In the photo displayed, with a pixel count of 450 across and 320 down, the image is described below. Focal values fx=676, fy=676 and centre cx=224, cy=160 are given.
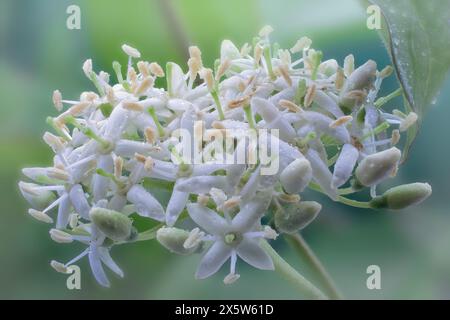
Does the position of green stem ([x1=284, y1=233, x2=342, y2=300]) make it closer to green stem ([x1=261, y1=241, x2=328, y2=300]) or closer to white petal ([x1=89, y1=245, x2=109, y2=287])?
green stem ([x1=261, y1=241, x2=328, y2=300])

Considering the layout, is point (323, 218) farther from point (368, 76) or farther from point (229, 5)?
point (368, 76)

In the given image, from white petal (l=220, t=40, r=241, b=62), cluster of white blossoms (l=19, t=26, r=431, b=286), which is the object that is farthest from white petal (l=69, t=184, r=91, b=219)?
white petal (l=220, t=40, r=241, b=62)

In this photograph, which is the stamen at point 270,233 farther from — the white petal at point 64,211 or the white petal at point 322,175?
the white petal at point 64,211

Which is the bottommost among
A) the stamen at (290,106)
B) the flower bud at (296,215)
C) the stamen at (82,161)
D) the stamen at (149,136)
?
the flower bud at (296,215)

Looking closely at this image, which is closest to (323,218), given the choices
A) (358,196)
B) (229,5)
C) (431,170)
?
(358,196)

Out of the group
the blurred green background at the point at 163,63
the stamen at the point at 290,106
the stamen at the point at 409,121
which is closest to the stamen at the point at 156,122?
the stamen at the point at 290,106

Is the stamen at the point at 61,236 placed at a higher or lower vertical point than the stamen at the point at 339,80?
lower

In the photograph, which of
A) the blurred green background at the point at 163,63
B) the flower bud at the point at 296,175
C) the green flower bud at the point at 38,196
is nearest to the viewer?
the flower bud at the point at 296,175
